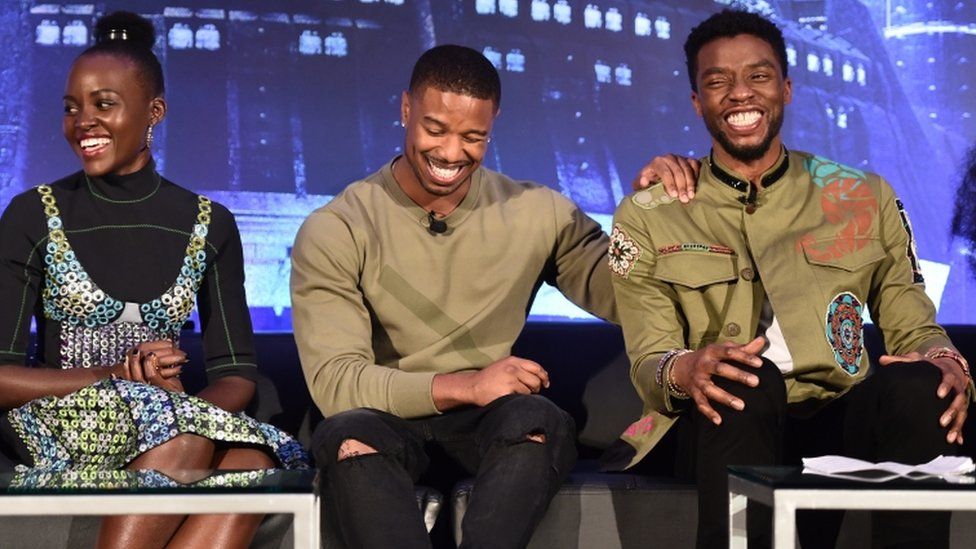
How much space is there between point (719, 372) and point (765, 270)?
44 cm

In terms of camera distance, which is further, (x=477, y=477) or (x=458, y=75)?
(x=458, y=75)

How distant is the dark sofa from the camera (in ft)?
7.75

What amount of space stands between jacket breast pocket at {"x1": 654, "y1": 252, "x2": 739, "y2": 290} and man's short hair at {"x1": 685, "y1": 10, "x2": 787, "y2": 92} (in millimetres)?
373

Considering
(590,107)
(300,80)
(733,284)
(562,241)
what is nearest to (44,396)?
(562,241)

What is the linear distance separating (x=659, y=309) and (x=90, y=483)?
44.9 inches

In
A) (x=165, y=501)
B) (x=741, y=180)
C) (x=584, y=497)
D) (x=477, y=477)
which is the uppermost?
(x=741, y=180)

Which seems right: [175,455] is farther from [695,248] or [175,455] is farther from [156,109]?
[695,248]

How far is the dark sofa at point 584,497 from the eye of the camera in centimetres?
236

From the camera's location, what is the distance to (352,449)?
211 centimetres

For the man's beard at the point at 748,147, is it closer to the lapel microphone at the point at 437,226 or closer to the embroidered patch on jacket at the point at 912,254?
the embroidered patch on jacket at the point at 912,254

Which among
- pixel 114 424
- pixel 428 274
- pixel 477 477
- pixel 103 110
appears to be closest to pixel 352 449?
pixel 477 477

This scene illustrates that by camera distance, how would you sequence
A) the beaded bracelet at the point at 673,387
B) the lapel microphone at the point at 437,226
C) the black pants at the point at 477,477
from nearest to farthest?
the black pants at the point at 477,477
the beaded bracelet at the point at 673,387
the lapel microphone at the point at 437,226

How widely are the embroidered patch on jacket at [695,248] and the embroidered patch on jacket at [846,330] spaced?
0.22 metres

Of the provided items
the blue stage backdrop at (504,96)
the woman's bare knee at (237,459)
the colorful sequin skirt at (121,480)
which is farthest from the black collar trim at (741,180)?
the blue stage backdrop at (504,96)
